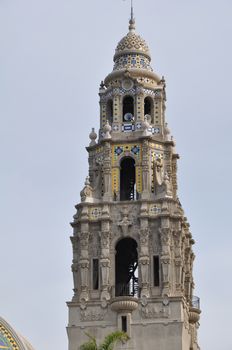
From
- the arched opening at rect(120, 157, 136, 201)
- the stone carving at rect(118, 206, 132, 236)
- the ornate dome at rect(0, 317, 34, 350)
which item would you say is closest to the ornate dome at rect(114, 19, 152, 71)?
the arched opening at rect(120, 157, 136, 201)

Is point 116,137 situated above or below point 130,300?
above

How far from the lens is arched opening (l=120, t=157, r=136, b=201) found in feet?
176

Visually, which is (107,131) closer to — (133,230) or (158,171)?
(158,171)

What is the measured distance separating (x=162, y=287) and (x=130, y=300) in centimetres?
165

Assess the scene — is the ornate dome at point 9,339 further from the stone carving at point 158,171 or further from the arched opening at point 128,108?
the arched opening at point 128,108

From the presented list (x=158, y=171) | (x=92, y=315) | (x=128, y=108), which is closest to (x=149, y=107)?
(x=128, y=108)

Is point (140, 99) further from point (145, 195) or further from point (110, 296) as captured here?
point (110, 296)

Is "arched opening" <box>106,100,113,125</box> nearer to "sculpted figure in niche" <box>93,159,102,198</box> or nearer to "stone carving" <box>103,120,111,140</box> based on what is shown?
"stone carving" <box>103,120,111,140</box>

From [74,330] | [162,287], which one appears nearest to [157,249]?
[162,287]

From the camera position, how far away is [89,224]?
51.8 metres

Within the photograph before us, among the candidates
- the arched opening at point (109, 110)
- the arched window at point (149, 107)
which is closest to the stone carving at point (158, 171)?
the arched window at point (149, 107)

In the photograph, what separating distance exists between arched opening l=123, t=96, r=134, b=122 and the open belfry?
4cm

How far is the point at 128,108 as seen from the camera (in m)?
55.4

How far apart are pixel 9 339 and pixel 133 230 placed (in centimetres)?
1284
